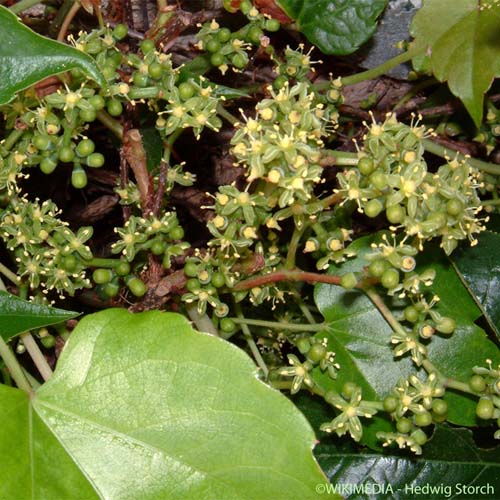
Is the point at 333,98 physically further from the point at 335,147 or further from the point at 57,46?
the point at 57,46

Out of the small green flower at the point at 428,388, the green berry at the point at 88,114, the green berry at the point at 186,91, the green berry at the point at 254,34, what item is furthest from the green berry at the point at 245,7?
the small green flower at the point at 428,388

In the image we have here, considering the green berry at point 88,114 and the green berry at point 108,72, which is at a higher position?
Answer: the green berry at point 108,72

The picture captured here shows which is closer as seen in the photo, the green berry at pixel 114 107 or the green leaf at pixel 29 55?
the green leaf at pixel 29 55

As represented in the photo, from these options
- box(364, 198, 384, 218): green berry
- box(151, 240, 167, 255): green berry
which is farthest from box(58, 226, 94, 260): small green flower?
box(364, 198, 384, 218): green berry

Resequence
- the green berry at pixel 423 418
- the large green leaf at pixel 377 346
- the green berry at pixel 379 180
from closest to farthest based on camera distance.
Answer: the green berry at pixel 379 180
the green berry at pixel 423 418
the large green leaf at pixel 377 346

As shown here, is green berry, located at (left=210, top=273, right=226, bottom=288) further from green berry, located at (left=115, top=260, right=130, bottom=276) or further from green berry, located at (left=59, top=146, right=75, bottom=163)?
green berry, located at (left=59, top=146, right=75, bottom=163)

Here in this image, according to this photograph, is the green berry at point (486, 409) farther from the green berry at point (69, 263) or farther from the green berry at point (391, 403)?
the green berry at point (69, 263)

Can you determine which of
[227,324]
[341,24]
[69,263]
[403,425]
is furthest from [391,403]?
[341,24]
